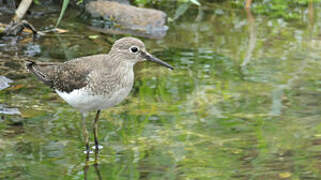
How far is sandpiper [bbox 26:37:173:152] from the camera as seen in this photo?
598 centimetres

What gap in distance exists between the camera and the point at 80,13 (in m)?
11.2

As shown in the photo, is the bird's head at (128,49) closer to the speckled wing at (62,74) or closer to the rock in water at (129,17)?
the speckled wing at (62,74)

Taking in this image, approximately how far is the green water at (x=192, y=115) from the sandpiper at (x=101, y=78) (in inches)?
22.4

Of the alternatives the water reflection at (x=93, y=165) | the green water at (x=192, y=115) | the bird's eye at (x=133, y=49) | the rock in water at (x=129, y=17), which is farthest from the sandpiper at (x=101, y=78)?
the rock in water at (x=129, y=17)

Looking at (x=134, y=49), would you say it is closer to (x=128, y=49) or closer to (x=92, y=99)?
(x=128, y=49)

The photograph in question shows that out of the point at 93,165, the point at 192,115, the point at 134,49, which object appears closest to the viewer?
the point at 93,165

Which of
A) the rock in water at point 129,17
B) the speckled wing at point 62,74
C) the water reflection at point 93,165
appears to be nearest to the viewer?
the water reflection at point 93,165

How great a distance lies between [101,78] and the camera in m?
5.99

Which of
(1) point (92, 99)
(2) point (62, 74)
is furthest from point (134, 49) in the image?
(2) point (62, 74)

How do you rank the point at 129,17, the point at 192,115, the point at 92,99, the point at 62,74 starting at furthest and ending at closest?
the point at 129,17 < the point at 192,115 < the point at 62,74 < the point at 92,99

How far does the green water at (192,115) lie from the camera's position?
596 centimetres

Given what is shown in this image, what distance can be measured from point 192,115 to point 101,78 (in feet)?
5.71

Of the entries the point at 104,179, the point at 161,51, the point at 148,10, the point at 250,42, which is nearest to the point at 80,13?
the point at 148,10

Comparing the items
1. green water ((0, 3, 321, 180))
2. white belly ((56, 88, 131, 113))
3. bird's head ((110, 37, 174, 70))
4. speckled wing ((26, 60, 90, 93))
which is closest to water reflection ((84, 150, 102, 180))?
green water ((0, 3, 321, 180))
